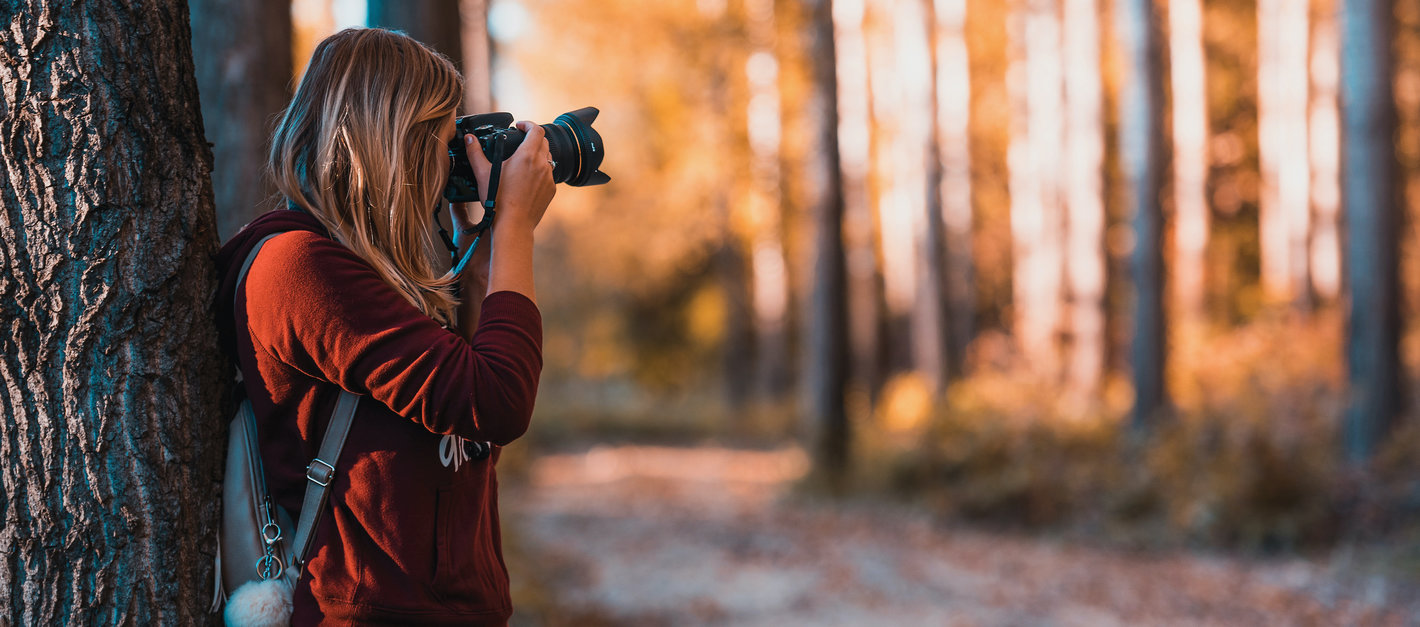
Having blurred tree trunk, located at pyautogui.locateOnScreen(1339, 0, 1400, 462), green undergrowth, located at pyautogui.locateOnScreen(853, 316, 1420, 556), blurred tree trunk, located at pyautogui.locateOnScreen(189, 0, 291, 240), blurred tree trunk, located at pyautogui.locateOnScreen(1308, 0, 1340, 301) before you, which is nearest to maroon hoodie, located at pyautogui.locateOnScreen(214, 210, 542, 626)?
blurred tree trunk, located at pyautogui.locateOnScreen(189, 0, 291, 240)

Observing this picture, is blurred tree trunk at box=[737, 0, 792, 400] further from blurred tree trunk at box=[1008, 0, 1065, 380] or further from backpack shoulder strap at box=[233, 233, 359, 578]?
backpack shoulder strap at box=[233, 233, 359, 578]

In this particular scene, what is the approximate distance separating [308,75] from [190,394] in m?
0.58

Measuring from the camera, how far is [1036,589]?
6.92 m

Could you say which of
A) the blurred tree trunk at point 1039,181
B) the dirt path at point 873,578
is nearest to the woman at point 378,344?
the dirt path at point 873,578

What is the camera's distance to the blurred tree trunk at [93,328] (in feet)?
5.62

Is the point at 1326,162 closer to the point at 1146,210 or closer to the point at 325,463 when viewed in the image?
the point at 1146,210

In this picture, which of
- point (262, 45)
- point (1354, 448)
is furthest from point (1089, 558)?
point (262, 45)

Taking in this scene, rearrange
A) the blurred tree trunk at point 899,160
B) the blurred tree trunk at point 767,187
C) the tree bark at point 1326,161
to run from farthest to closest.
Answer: the tree bark at point 1326,161
the blurred tree trunk at point 767,187
the blurred tree trunk at point 899,160

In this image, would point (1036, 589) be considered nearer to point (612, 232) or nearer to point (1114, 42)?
point (612, 232)

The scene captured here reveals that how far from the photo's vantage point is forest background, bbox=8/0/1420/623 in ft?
5.72

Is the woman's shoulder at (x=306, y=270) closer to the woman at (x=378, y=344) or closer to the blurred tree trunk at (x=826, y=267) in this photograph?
the woman at (x=378, y=344)

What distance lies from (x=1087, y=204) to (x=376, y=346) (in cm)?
1301

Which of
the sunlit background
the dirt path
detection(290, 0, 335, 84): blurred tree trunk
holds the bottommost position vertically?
the dirt path

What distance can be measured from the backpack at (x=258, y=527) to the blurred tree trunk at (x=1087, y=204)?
12.4 metres
